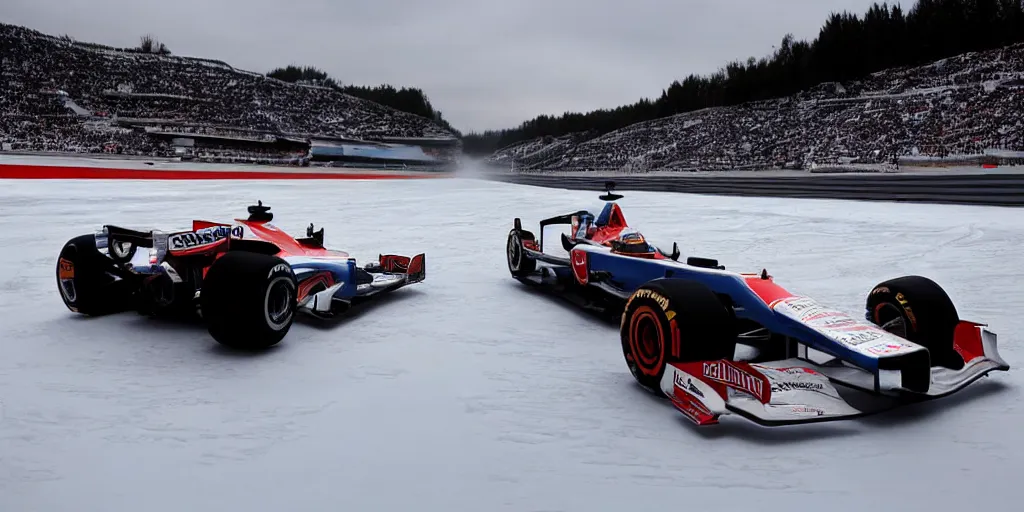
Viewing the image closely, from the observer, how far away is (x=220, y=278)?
347cm

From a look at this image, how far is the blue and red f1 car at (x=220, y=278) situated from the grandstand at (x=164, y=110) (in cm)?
3776

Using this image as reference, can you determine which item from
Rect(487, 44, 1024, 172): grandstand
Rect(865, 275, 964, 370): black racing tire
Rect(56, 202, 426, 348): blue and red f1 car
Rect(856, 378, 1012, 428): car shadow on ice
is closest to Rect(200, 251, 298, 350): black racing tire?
Rect(56, 202, 426, 348): blue and red f1 car

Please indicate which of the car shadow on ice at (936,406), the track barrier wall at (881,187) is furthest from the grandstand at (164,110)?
the car shadow on ice at (936,406)

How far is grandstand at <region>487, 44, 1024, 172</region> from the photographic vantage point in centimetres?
2428

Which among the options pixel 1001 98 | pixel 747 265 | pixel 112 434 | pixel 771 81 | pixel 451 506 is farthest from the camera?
pixel 771 81

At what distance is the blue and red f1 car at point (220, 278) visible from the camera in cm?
354

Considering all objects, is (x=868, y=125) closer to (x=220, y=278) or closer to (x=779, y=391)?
(x=779, y=391)

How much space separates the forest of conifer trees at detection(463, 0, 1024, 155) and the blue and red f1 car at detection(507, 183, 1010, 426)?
38.6 m

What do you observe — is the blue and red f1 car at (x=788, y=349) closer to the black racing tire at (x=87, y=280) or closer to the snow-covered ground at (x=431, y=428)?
the snow-covered ground at (x=431, y=428)

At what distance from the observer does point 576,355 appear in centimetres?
384

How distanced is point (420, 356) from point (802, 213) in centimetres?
1148

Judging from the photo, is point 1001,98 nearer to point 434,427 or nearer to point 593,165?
point 434,427

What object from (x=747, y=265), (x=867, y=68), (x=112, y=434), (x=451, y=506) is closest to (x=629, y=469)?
(x=451, y=506)

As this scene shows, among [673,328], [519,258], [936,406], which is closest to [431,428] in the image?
[673,328]
